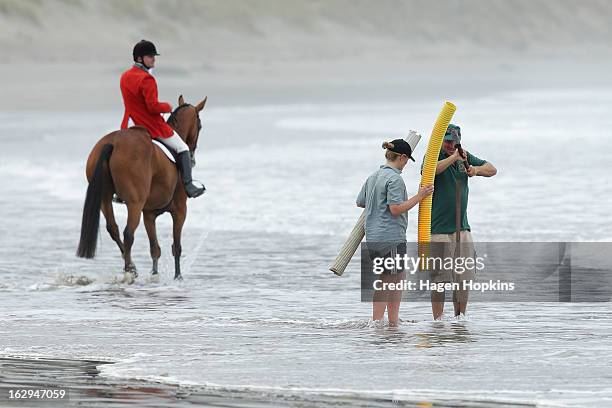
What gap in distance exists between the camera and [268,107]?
56.1 meters

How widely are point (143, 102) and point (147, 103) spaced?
0.39 feet

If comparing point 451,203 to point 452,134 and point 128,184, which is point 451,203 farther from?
point 128,184

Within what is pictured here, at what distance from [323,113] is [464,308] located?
40.3 meters

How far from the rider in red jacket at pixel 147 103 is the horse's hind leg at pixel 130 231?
0.66 meters

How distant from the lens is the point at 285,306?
1167 centimetres

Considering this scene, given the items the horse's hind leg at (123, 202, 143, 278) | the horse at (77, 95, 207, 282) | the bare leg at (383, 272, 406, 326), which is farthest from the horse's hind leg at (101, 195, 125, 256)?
the bare leg at (383, 272, 406, 326)

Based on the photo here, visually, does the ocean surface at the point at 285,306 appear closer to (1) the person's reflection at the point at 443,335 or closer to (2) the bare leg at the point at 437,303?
(1) the person's reflection at the point at 443,335

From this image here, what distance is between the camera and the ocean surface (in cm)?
848

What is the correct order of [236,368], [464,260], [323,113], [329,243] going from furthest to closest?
1. [323,113]
2. [329,243]
3. [464,260]
4. [236,368]

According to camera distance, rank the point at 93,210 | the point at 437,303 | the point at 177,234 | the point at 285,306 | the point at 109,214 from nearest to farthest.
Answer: the point at 437,303, the point at 285,306, the point at 93,210, the point at 109,214, the point at 177,234

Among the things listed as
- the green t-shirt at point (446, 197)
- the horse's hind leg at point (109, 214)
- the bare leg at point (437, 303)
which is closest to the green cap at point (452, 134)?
the green t-shirt at point (446, 197)

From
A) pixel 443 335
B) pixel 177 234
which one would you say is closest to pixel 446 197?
pixel 443 335

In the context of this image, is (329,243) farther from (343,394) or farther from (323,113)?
(323,113)

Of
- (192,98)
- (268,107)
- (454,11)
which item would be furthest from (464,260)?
(454,11)
